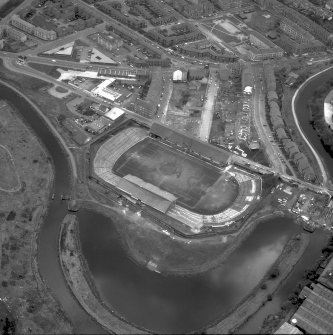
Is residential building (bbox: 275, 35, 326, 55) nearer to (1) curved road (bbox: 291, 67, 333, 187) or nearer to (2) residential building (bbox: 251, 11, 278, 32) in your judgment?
(2) residential building (bbox: 251, 11, 278, 32)

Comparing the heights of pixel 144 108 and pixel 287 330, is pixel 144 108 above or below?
above

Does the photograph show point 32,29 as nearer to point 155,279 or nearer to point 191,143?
point 191,143

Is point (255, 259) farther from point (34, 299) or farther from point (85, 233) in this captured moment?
point (34, 299)

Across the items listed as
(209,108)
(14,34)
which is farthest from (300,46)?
(14,34)

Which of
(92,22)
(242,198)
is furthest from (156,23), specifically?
(242,198)

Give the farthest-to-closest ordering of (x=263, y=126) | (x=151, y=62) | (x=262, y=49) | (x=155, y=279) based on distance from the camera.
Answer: (x=262, y=49)
(x=151, y=62)
(x=263, y=126)
(x=155, y=279)

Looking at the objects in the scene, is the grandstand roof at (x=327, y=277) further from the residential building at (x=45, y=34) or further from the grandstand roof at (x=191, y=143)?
the residential building at (x=45, y=34)
